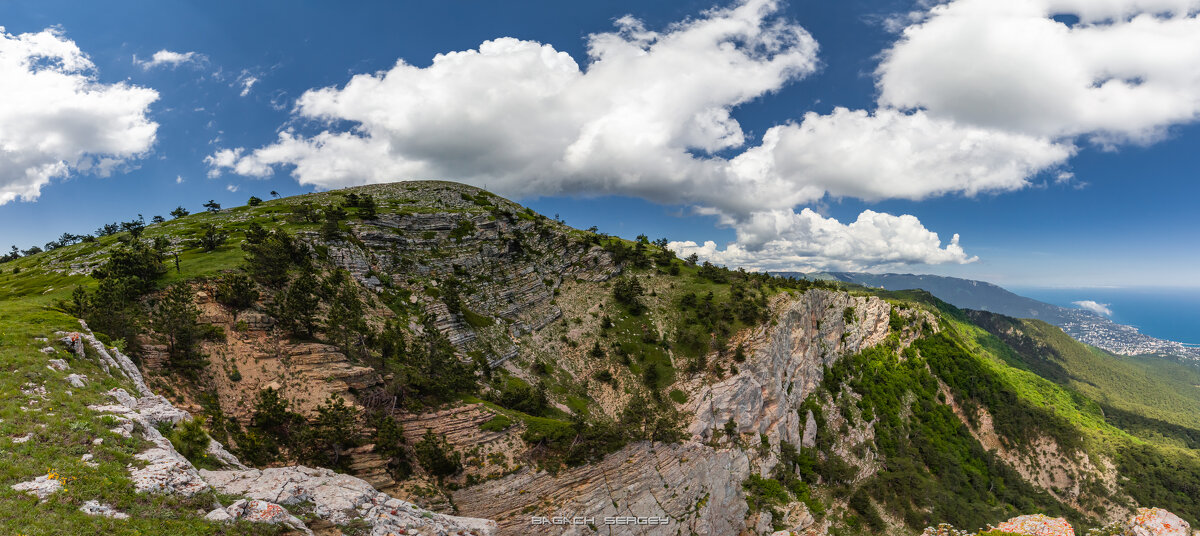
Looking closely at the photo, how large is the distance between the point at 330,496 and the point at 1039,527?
57006mm

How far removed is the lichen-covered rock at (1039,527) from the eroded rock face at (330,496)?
4663 cm

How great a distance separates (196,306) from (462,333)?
31.7 meters

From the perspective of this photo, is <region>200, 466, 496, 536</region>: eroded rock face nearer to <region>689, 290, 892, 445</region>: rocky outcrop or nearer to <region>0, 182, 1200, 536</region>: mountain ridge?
<region>0, 182, 1200, 536</region>: mountain ridge

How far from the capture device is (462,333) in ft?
209

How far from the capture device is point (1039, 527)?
33.8 meters

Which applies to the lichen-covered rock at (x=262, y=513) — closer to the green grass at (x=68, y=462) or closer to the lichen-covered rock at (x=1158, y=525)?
the green grass at (x=68, y=462)

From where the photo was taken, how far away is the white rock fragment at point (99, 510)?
1364 cm

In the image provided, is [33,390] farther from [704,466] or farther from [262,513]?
[704,466]

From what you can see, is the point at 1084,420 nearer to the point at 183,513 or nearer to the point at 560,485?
the point at 560,485

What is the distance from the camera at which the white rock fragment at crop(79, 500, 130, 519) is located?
1364 centimetres

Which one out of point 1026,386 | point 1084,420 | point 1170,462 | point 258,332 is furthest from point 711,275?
point 1084,420

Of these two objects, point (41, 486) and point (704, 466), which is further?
point (704, 466)

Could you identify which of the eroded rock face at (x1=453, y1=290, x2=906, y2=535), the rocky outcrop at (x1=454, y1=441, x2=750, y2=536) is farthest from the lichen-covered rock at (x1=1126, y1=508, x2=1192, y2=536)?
the rocky outcrop at (x1=454, y1=441, x2=750, y2=536)

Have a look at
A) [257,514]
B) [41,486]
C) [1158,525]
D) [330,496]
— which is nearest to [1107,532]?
[1158,525]
